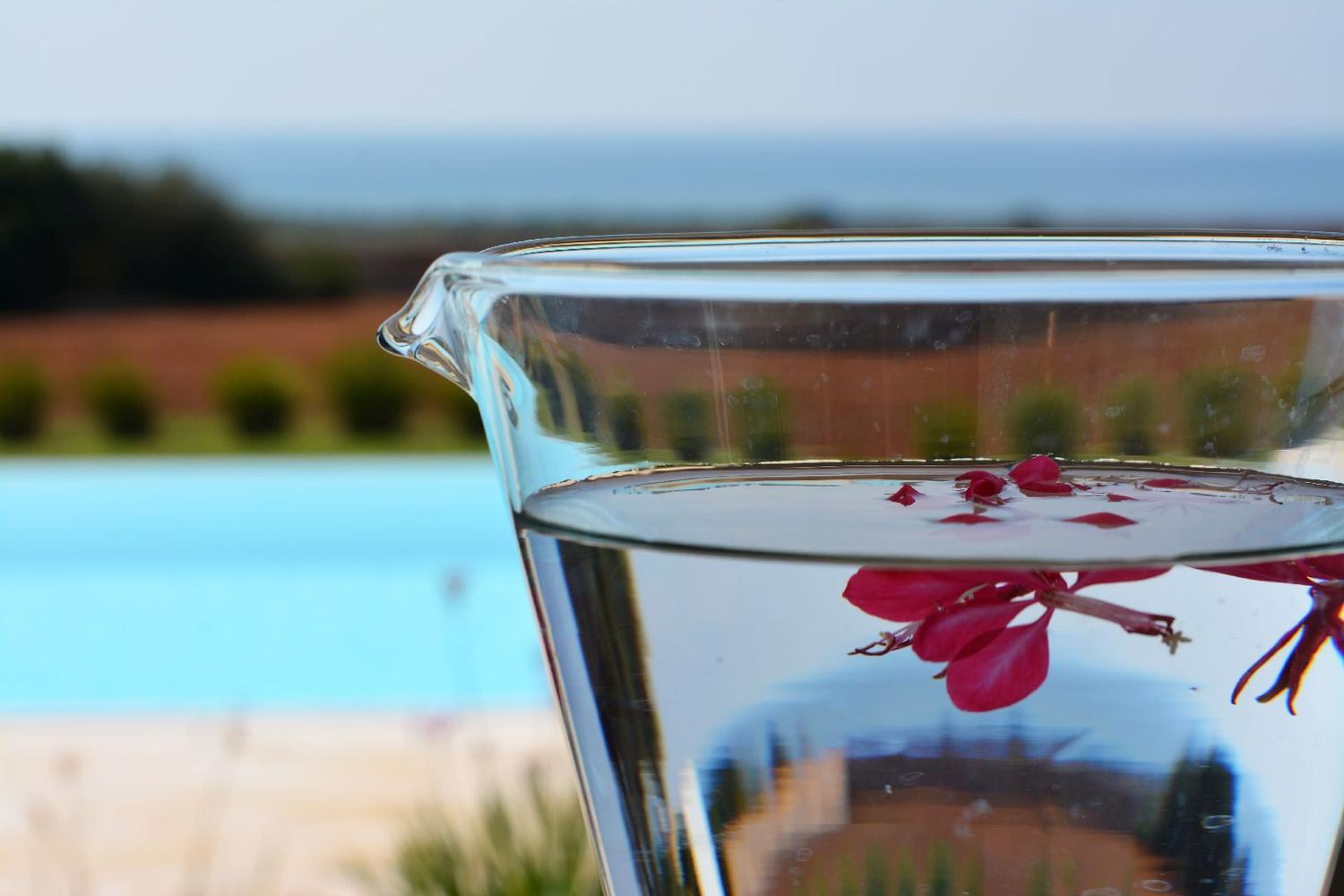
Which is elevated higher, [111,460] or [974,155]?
[974,155]

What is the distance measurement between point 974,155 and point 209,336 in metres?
3.79

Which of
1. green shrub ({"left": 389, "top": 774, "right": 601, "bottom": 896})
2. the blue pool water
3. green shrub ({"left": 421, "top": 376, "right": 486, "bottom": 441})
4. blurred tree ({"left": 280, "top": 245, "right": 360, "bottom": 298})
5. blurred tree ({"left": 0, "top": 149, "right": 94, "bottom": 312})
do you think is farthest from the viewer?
blurred tree ({"left": 280, "top": 245, "right": 360, "bottom": 298})

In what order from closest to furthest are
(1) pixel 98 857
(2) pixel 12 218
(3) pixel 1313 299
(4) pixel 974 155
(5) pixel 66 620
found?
1. (3) pixel 1313 299
2. (1) pixel 98 857
3. (5) pixel 66 620
4. (2) pixel 12 218
5. (4) pixel 974 155

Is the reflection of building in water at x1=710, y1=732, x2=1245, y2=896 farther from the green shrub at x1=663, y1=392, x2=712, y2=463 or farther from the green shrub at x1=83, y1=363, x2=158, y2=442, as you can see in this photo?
the green shrub at x1=83, y1=363, x2=158, y2=442

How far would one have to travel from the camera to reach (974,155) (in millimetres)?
6828

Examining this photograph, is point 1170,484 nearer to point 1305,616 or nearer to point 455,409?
point 1305,616

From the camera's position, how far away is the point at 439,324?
0.25 m

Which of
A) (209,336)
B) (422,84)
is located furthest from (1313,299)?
(209,336)

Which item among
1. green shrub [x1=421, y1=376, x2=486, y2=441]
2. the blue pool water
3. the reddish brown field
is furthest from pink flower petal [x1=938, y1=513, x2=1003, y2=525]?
the reddish brown field

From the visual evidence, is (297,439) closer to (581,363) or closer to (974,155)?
(974,155)

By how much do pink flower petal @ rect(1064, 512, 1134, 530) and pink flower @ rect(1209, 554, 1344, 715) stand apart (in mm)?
19

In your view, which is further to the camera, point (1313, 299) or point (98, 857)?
point (98, 857)

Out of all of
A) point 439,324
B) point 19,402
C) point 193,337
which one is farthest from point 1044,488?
point 193,337

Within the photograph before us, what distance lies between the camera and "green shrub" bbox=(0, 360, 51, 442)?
6.52 m
